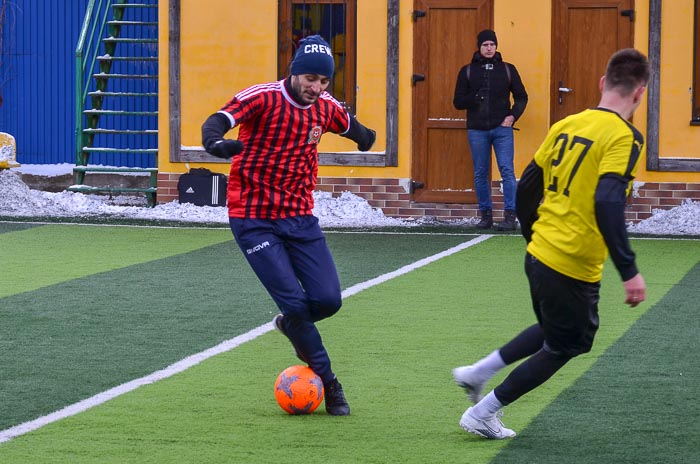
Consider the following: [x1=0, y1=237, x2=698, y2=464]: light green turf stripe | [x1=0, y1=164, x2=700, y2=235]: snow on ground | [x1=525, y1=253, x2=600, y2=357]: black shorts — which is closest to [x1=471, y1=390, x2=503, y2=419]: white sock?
[x1=0, y1=237, x2=698, y2=464]: light green turf stripe

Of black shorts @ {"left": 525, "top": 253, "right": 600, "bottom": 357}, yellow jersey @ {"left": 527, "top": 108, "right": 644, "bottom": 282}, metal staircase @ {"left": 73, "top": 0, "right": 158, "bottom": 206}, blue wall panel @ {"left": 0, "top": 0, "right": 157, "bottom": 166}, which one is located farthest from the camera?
→ blue wall panel @ {"left": 0, "top": 0, "right": 157, "bottom": 166}

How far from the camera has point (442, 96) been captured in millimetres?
16859

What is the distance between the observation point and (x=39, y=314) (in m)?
9.73

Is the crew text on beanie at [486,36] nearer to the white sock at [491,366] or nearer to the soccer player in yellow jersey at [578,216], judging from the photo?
the white sock at [491,366]

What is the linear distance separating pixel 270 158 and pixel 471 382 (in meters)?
1.49

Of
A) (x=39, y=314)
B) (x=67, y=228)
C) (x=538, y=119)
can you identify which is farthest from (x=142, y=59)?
(x=39, y=314)

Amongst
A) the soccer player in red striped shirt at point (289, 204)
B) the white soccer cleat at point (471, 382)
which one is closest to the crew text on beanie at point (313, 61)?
the soccer player in red striped shirt at point (289, 204)

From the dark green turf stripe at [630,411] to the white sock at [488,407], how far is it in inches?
6.6

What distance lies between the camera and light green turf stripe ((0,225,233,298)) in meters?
11.9

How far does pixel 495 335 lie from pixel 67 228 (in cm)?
783

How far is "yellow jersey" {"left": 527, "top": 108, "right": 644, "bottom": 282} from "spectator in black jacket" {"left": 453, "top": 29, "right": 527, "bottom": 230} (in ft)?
32.5

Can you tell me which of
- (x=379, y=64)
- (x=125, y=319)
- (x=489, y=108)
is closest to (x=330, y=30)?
(x=379, y=64)

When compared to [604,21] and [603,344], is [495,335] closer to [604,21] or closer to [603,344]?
[603,344]

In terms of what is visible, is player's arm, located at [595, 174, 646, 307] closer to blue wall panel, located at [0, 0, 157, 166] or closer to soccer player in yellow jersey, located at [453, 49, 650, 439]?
soccer player in yellow jersey, located at [453, 49, 650, 439]
